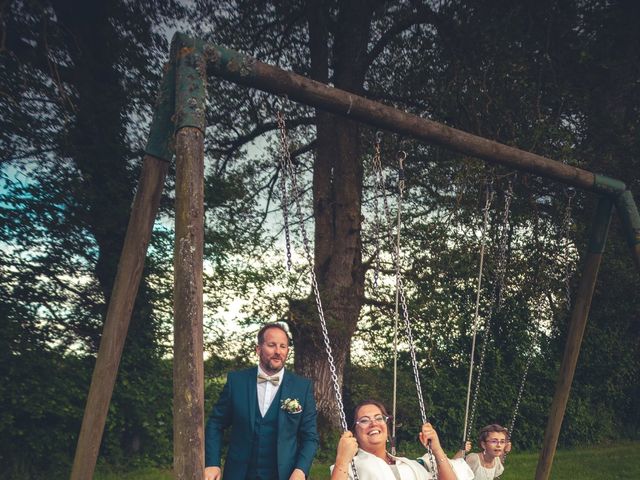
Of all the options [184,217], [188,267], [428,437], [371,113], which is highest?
[371,113]

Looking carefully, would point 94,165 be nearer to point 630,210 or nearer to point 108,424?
point 108,424

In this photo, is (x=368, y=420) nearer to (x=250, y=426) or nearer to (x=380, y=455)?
(x=380, y=455)

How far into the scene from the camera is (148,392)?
8234 millimetres

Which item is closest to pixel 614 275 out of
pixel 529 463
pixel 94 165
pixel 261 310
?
pixel 529 463

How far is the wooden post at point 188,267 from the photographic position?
10.7ft

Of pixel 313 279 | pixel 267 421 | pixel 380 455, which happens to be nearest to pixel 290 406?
pixel 267 421

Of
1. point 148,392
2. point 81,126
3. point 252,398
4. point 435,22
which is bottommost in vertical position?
point 252,398

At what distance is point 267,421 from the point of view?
4.02 metres

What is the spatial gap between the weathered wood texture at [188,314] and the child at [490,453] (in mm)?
2968

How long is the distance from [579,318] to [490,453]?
53.9 inches

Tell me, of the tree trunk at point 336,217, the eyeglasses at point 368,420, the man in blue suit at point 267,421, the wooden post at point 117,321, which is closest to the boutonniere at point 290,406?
the man in blue suit at point 267,421

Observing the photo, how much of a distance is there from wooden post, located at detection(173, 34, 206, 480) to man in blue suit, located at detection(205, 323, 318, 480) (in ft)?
2.12

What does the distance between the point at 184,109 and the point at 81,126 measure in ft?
14.9

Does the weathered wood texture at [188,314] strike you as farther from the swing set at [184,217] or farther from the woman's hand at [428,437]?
the woman's hand at [428,437]
